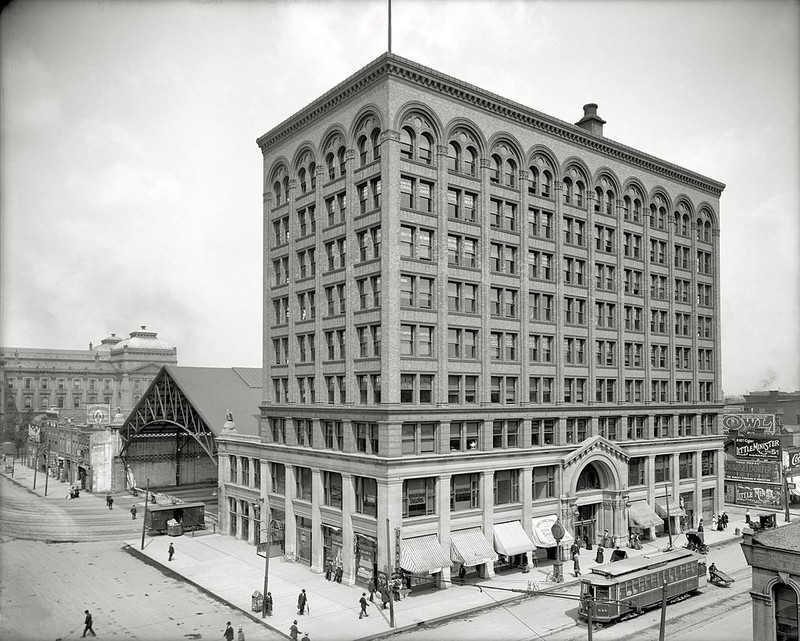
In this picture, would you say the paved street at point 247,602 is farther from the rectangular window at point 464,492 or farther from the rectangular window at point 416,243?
the rectangular window at point 416,243

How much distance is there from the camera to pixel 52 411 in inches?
4801

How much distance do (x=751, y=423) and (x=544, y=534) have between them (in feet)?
144

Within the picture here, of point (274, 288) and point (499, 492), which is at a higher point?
point (274, 288)

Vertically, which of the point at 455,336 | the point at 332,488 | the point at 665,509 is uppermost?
the point at 455,336

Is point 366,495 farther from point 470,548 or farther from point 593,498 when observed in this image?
point 593,498

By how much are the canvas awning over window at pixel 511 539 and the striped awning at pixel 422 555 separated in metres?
5.15

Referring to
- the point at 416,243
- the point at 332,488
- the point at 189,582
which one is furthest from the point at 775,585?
the point at 189,582

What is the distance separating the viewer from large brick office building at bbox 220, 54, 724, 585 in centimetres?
4488

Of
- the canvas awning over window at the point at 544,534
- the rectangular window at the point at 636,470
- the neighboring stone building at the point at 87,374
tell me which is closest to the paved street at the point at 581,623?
the canvas awning over window at the point at 544,534

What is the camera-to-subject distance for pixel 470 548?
148ft

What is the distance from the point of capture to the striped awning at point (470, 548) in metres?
44.4

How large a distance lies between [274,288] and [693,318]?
136 feet

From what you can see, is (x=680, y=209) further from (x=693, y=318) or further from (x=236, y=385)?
(x=236, y=385)

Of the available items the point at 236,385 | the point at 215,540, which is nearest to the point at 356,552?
the point at 215,540
